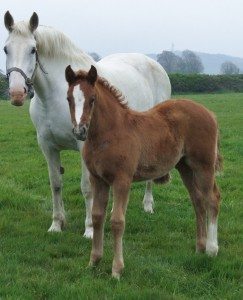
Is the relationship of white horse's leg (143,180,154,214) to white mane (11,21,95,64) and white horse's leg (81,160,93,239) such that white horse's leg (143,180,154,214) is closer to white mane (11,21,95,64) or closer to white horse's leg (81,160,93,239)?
white horse's leg (81,160,93,239)

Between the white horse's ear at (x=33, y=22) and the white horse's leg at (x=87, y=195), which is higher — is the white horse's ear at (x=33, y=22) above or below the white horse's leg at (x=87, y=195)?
above

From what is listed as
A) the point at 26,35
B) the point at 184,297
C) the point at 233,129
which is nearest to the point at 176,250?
the point at 184,297

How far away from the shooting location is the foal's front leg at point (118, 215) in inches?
174

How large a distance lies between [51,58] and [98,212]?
7.03 ft

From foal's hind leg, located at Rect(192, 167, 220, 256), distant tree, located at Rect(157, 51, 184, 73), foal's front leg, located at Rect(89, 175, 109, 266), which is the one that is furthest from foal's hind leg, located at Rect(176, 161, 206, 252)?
distant tree, located at Rect(157, 51, 184, 73)

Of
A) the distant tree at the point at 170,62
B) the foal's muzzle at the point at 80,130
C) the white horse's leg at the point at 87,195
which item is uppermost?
the foal's muzzle at the point at 80,130

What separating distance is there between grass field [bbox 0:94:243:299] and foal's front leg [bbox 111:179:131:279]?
108 millimetres

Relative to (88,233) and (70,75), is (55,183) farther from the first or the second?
(70,75)

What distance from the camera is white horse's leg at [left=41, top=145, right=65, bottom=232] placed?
6.17 meters

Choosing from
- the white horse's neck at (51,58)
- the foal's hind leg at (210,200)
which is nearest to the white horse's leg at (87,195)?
the white horse's neck at (51,58)

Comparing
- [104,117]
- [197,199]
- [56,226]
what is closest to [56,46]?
[104,117]

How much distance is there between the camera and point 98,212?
4.71 metres

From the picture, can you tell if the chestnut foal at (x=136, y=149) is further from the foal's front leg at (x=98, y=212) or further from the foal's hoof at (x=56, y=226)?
the foal's hoof at (x=56, y=226)

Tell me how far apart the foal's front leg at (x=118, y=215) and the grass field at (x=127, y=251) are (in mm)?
108
